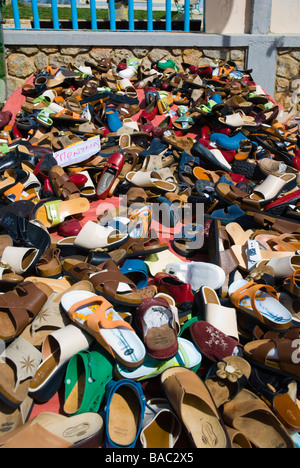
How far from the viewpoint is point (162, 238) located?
2.71 metres

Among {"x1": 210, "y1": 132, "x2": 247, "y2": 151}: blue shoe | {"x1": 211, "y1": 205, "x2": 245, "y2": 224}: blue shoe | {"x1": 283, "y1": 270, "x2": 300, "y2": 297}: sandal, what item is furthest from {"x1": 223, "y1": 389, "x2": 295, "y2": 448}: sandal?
{"x1": 210, "y1": 132, "x2": 247, "y2": 151}: blue shoe

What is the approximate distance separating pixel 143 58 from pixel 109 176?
3410 millimetres

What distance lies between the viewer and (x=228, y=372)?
1.61m

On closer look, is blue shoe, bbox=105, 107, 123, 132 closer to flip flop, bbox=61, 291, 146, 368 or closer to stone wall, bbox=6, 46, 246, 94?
stone wall, bbox=6, 46, 246, 94

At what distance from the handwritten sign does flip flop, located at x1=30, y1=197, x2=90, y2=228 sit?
58 cm

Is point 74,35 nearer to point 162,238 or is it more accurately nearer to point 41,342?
point 162,238

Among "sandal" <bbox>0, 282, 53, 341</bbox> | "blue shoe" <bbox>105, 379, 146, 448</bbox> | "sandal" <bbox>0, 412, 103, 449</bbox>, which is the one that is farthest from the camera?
"sandal" <bbox>0, 282, 53, 341</bbox>

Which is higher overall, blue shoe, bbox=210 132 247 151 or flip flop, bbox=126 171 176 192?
blue shoe, bbox=210 132 247 151

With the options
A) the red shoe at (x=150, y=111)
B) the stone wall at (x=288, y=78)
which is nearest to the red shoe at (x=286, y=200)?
the red shoe at (x=150, y=111)

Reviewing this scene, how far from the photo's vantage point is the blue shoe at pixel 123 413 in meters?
1.43

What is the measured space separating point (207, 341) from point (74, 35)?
5.07 meters

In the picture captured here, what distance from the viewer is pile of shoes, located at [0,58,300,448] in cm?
150
